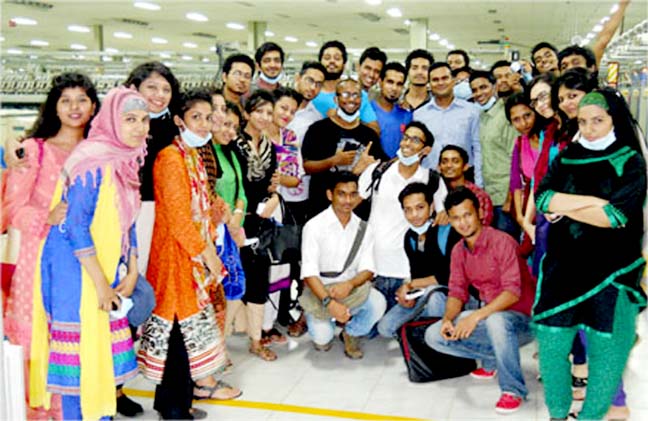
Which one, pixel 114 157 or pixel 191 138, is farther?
pixel 191 138

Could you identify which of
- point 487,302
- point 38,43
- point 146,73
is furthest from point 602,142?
point 38,43

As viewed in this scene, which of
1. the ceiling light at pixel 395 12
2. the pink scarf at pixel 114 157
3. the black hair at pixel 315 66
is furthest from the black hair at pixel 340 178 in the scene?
the ceiling light at pixel 395 12

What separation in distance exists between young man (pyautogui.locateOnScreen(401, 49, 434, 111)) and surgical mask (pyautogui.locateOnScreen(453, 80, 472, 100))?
0.48 meters

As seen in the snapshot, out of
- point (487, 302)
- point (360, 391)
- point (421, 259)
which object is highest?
point (421, 259)

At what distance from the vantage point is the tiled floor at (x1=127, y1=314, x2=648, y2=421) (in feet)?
10.8

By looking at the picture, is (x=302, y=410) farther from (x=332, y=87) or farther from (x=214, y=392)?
(x=332, y=87)

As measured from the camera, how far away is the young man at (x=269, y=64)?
4.64 meters

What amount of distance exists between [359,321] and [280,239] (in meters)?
0.67

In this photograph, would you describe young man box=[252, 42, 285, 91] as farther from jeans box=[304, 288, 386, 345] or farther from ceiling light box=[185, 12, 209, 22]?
ceiling light box=[185, 12, 209, 22]

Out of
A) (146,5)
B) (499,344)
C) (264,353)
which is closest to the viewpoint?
(499,344)

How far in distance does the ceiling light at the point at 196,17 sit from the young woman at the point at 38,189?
14.3 meters

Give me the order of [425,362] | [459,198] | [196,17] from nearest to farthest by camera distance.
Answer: [459,198], [425,362], [196,17]

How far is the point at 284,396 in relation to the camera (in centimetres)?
353

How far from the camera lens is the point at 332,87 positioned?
15.8 ft
